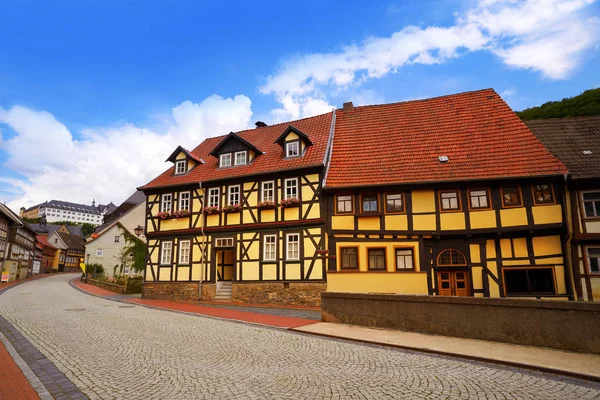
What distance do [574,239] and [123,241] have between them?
145 feet

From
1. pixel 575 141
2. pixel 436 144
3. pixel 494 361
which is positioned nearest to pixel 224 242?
pixel 436 144

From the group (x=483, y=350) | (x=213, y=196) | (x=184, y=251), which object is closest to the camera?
(x=483, y=350)

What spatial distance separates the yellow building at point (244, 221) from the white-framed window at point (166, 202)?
0.20ft

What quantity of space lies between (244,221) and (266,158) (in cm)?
383

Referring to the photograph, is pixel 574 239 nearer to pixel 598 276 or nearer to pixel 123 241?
pixel 598 276

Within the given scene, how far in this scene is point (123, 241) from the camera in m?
45.8

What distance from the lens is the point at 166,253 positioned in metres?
23.3

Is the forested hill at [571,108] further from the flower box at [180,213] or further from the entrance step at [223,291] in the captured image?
the flower box at [180,213]

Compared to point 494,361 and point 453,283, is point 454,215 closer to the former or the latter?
point 453,283

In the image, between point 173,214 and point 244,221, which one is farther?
point 173,214

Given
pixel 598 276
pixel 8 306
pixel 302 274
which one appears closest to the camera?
pixel 598 276

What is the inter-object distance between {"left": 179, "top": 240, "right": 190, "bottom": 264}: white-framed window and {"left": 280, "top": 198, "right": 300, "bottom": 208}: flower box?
683 centimetres

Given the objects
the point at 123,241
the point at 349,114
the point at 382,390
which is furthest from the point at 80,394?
the point at 123,241

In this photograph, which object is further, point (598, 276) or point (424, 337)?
point (598, 276)
